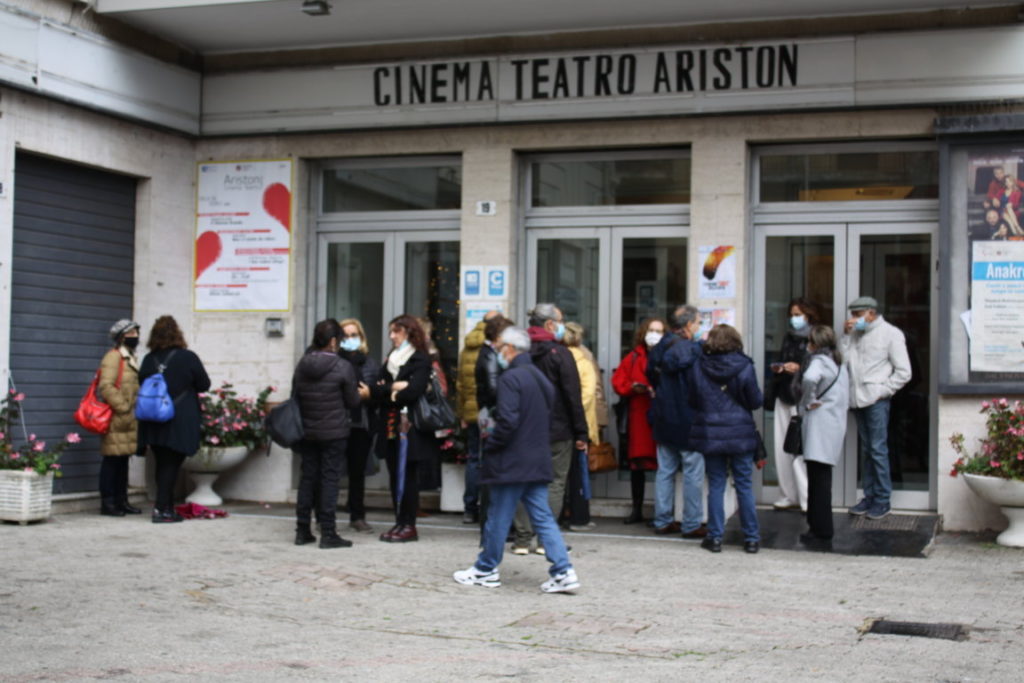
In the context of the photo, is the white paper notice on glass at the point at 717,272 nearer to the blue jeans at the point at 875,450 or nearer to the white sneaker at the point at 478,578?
the blue jeans at the point at 875,450

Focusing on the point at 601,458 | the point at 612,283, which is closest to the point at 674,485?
the point at 601,458

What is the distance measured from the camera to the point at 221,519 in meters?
11.2

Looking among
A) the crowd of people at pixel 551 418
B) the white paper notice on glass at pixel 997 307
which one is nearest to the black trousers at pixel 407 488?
the crowd of people at pixel 551 418

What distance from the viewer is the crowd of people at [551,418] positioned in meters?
8.23

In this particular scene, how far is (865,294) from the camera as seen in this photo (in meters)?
11.3

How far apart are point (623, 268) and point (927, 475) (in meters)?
3.30

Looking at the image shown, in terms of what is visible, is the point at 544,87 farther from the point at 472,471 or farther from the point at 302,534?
the point at 302,534

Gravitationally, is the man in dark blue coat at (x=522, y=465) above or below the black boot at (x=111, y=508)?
above

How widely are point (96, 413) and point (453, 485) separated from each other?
10.5 feet

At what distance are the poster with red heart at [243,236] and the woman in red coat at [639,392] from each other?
11.9 ft

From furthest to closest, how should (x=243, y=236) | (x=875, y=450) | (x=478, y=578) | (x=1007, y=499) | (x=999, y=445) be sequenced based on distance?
(x=243, y=236), (x=875, y=450), (x=999, y=445), (x=1007, y=499), (x=478, y=578)

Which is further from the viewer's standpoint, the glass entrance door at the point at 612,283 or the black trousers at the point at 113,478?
the glass entrance door at the point at 612,283

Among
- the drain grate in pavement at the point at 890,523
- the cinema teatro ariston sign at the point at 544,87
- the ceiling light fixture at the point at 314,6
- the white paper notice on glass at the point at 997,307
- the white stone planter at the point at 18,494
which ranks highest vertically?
the ceiling light fixture at the point at 314,6

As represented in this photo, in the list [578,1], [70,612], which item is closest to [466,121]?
[578,1]
